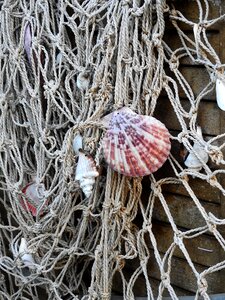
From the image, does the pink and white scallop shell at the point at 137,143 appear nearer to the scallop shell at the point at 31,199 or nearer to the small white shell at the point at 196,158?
the small white shell at the point at 196,158

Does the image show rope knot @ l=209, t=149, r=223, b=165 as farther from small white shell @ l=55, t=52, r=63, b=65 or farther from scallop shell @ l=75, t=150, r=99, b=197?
small white shell @ l=55, t=52, r=63, b=65

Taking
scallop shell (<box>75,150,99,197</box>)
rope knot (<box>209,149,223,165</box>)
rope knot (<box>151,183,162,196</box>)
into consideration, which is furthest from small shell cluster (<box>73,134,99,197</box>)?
rope knot (<box>209,149,223,165</box>)

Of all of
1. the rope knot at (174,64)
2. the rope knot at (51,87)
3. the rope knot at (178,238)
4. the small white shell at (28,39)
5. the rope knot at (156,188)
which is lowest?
the rope knot at (178,238)

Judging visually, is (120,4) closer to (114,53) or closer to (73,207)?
(114,53)

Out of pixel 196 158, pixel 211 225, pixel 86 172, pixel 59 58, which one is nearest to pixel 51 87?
pixel 59 58

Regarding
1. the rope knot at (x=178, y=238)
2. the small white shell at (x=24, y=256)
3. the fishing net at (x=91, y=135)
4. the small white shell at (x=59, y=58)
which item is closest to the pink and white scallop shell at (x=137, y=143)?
the fishing net at (x=91, y=135)

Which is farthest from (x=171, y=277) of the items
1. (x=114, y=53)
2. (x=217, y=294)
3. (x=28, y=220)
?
(x=114, y=53)

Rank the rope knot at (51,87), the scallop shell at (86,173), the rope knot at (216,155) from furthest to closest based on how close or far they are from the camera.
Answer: the rope knot at (51,87)
the scallop shell at (86,173)
the rope knot at (216,155)
